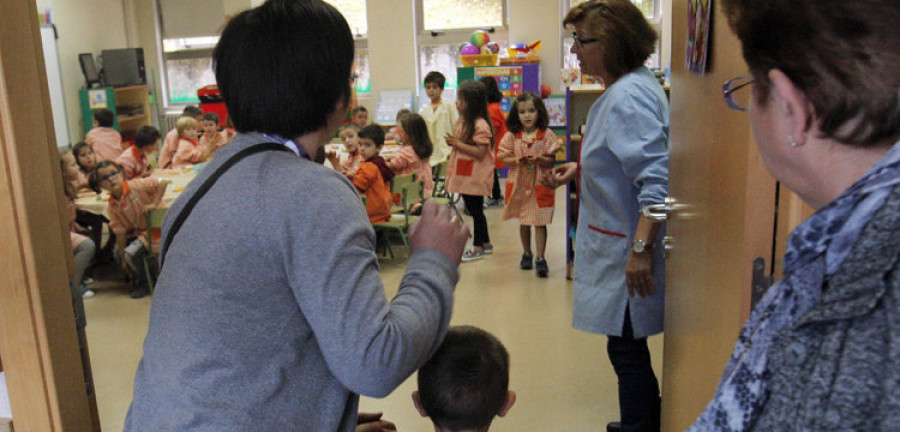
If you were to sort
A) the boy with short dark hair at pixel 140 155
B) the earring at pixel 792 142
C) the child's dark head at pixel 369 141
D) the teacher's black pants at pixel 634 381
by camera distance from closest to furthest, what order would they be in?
the earring at pixel 792 142
the teacher's black pants at pixel 634 381
the child's dark head at pixel 369 141
the boy with short dark hair at pixel 140 155

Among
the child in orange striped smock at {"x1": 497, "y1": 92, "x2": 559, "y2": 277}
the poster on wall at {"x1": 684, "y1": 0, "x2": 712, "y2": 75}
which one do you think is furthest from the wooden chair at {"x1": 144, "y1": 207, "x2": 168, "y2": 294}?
the poster on wall at {"x1": 684, "y1": 0, "x2": 712, "y2": 75}

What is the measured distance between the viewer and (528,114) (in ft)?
16.1

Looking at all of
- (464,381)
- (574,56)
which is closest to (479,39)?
(574,56)

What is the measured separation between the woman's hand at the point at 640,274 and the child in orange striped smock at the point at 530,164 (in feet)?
8.85

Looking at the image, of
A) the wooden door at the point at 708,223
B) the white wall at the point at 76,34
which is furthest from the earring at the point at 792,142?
the white wall at the point at 76,34

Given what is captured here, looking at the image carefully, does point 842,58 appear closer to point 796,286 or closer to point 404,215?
point 796,286

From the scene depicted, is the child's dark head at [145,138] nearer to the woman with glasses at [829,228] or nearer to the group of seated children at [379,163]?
the group of seated children at [379,163]

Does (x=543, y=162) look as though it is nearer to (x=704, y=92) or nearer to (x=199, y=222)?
(x=704, y=92)

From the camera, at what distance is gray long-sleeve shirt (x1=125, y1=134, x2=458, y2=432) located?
3.07 feet

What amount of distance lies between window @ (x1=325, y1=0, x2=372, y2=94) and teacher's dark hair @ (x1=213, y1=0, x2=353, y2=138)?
8.79 metres

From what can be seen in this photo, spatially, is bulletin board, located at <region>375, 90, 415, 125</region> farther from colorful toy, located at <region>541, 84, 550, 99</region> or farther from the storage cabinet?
the storage cabinet

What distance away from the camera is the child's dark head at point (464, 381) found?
1443mm

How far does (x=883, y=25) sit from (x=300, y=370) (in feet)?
2.53

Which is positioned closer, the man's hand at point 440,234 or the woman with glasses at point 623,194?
the man's hand at point 440,234
